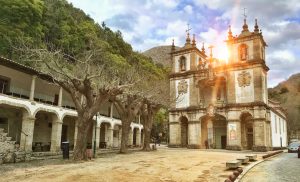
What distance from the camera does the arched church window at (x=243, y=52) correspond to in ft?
125

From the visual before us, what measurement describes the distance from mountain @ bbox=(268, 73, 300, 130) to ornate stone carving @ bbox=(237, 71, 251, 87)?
136 ft

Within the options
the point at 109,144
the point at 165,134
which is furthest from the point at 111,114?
the point at 165,134

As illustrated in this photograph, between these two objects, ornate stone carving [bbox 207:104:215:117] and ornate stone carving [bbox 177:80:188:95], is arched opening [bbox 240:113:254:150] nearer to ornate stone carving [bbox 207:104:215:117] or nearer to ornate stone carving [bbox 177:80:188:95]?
ornate stone carving [bbox 207:104:215:117]

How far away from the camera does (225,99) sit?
1574 inches

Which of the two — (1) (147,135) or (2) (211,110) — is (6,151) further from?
(2) (211,110)

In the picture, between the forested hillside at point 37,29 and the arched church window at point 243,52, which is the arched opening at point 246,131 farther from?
the forested hillside at point 37,29

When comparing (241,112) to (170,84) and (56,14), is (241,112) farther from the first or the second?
(56,14)

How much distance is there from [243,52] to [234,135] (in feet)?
36.7

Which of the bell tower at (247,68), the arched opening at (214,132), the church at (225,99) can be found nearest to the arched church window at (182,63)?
the church at (225,99)

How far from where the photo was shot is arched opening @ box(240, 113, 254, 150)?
124 feet

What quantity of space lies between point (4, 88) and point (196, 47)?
2851 cm

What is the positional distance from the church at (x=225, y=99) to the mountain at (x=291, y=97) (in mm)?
31477

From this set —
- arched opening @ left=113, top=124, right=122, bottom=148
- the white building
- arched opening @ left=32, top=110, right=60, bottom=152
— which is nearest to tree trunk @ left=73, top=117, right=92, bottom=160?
the white building

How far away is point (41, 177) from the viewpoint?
11.1 meters
